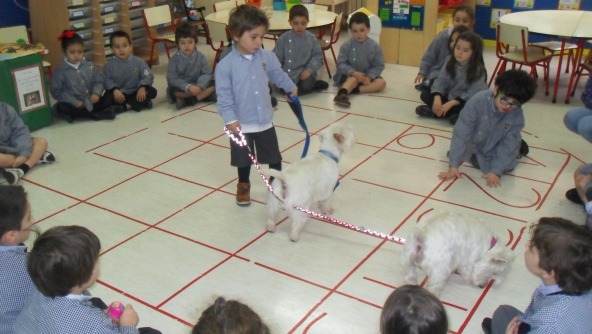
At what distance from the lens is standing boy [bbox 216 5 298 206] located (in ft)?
10.5

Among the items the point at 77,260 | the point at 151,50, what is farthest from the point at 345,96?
the point at 77,260

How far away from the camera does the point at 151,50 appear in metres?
6.98

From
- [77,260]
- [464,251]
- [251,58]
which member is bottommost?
[464,251]

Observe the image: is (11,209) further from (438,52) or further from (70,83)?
(438,52)

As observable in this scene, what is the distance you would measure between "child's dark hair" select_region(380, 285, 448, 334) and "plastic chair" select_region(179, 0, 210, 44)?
6.64 meters

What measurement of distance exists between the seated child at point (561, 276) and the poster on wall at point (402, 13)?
5.15 m

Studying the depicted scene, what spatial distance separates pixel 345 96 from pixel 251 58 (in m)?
2.23

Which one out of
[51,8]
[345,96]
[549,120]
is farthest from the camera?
[51,8]

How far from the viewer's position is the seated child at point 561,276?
1.74m

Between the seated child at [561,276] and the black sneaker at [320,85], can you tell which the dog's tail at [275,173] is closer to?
the seated child at [561,276]

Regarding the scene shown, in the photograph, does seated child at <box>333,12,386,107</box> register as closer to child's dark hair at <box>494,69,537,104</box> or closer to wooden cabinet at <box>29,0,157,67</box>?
child's dark hair at <box>494,69,537,104</box>

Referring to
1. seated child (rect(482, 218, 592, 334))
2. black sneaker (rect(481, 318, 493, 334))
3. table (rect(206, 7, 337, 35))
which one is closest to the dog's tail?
black sneaker (rect(481, 318, 493, 334))

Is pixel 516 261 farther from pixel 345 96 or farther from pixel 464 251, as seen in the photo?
pixel 345 96

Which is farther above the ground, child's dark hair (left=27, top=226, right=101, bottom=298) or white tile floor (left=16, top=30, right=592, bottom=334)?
child's dark hair (left=27, top=226, right=101, bottom=298)
